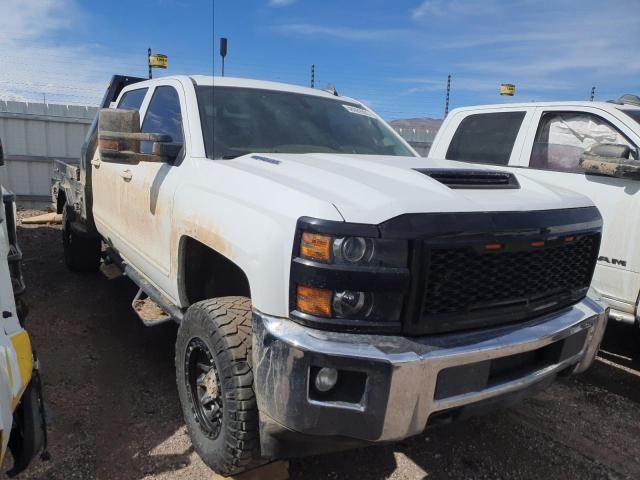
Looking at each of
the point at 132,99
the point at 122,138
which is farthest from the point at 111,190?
the point at 122,138

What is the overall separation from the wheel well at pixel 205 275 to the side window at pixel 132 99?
1864 mm

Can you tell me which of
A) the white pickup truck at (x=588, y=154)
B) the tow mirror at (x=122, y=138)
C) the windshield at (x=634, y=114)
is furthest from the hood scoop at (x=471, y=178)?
the windshield at (x=634, y=114)

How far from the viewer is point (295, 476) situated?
267 centimetres

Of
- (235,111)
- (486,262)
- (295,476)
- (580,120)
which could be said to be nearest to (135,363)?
(295,476)

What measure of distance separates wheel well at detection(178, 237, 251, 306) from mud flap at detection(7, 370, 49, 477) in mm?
941

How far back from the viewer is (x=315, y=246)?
6.34ft

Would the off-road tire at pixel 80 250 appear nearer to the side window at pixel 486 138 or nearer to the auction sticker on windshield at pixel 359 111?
the auction sticker on windshield at pixel 359 111

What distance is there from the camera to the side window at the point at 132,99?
166 inches

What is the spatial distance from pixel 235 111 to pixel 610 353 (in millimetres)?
3684

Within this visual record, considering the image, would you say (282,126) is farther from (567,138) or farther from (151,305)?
(567,138)

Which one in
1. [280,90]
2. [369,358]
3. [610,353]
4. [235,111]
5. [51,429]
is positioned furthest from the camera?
[610,353]

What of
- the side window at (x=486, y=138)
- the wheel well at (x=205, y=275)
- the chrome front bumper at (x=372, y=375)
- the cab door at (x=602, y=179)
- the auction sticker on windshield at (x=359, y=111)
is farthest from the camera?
the side window at (x=486, y=138)

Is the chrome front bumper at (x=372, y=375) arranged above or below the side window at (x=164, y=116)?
below

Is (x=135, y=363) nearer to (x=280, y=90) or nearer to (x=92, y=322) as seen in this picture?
(x=92, y=322)
